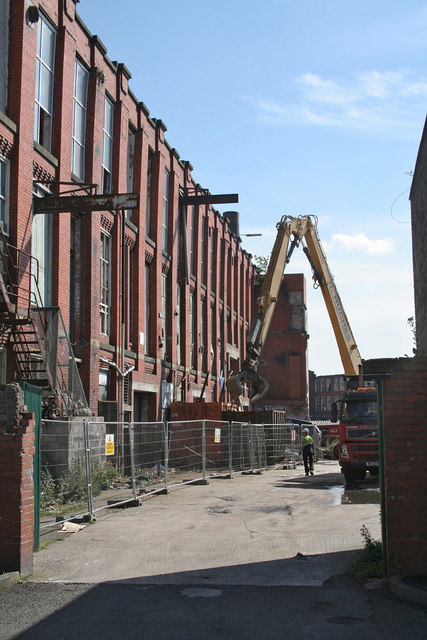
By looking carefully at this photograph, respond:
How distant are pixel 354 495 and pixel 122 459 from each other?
17.2ft

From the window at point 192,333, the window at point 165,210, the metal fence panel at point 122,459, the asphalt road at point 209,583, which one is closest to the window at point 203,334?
the window at point 192,333

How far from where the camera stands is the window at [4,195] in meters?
16.2

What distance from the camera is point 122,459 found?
51.3ft

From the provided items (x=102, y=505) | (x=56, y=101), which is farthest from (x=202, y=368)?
(x=102, y=505)

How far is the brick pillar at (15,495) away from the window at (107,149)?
1586cm

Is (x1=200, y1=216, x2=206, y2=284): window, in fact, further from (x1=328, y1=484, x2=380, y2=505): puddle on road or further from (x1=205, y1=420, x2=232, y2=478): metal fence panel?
(x1=328, y1=484, x2=380, y2=505): puddle on road

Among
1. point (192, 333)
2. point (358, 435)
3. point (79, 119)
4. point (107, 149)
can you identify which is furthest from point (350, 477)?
point (192, 333)

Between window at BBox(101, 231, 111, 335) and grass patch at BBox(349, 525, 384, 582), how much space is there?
14761 mm

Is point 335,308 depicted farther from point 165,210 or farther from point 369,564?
point 369,564

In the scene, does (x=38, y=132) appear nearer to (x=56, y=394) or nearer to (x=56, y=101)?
(x=56, y=101)

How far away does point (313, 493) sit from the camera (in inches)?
651

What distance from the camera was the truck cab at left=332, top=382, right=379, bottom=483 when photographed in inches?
754

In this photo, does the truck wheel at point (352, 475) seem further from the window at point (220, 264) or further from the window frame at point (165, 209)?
the window at point (220, 264)

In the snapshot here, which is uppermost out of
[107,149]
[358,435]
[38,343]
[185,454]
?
[107,149]
